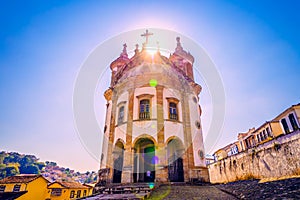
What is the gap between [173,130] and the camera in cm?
1430

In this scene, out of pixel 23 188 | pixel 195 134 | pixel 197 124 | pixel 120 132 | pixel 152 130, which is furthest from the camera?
pixel 23 188

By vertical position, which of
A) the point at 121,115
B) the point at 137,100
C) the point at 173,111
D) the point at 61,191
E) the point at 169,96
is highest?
the point at 169,96

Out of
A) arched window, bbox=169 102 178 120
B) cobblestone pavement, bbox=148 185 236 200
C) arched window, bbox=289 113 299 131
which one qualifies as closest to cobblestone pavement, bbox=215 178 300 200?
cobblestone pavement, bbox=148 185 236 200

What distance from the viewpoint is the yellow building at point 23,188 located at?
2630 cm

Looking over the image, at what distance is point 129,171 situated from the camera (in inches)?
505

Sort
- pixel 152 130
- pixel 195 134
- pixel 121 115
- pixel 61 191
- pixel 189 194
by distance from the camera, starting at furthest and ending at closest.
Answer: pixel 61 191 < pixel 121 115 < pixel 195 134 < pixel 152 130 < pixel 189 194

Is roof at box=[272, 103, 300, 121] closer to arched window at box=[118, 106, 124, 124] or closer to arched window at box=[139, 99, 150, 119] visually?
arched window at box=[139, 99, 150, 119]

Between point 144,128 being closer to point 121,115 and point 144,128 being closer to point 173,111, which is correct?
point 121,115

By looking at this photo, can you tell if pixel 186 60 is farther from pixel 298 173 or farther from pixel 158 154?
pixel 298 173

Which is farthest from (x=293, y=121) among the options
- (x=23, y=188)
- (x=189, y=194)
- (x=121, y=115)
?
(x=23, y=188)

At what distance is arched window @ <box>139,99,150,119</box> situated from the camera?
576 inches

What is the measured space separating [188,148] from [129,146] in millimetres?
4889

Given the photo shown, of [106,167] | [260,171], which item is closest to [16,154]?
[106,167]

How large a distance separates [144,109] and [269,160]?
9.41 meters
